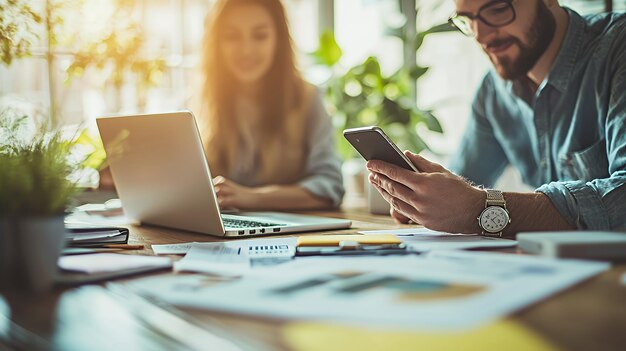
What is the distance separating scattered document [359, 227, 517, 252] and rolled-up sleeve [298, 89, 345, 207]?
2.22 feet

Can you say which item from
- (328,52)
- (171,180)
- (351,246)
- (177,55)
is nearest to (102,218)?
(171,180)

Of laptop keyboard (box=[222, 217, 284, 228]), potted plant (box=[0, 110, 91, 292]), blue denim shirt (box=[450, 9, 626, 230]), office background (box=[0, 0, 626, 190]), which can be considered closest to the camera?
potted plant (box=[0, 110, 91, 292])

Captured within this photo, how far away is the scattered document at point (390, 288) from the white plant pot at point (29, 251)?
0.10 meters

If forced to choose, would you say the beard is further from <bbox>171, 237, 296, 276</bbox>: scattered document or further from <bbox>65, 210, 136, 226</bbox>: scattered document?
<bbox>65, 210, 136, 226</bbox>: scattered document

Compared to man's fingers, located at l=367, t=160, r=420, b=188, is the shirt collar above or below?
above

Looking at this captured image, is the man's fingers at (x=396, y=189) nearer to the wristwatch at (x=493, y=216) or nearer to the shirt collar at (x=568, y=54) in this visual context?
the wristwatch at (x=493, y=216)

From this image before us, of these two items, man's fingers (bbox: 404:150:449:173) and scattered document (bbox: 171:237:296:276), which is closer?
scattered document (bbox: 171:237:296:276)

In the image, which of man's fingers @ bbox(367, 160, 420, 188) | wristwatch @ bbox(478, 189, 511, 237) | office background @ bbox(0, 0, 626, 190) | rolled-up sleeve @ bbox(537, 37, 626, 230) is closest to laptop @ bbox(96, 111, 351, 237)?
man's fingers @ bbox(367, 160, 420, 188)

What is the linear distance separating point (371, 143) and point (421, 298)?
515 mm

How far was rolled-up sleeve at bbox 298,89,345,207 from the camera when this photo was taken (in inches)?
75.8

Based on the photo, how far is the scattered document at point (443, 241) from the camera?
38.9 inches

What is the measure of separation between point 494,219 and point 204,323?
688mm

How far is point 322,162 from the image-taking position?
2.05 m

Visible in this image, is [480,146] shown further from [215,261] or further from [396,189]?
[215,261]
